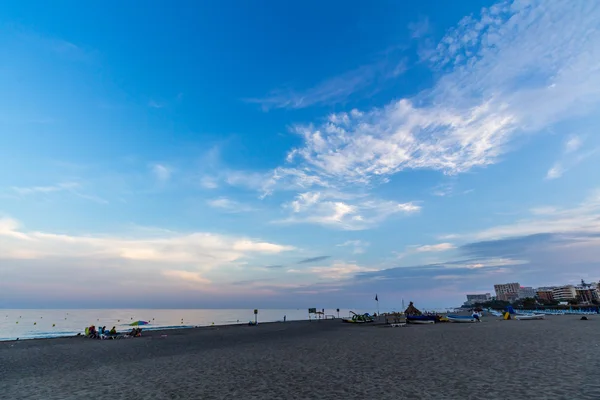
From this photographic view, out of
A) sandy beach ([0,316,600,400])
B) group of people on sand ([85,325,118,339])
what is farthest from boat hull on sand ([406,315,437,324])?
group of people on sand ([85,325,118,339])

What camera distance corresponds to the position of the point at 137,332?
4766cm

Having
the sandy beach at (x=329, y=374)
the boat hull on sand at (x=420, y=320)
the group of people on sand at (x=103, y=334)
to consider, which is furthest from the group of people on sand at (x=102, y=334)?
the boat hull on sand at (x=420, y=320)

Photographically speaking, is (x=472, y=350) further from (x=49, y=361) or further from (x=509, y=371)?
(x=49, y=361)

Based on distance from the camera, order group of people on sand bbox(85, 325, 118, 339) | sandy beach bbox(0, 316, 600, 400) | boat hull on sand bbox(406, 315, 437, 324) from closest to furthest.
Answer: sandy beach bbox(0, 316, 600, 400) < group of people on sand bbox(85, 325, 118, 339) < boat hull on sand bbox(406, 315, 437, 324)

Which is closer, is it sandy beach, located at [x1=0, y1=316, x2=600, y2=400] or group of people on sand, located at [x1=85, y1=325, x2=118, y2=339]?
sandy beach, located at [x1=0, y1=316, x2=600, y2=400]

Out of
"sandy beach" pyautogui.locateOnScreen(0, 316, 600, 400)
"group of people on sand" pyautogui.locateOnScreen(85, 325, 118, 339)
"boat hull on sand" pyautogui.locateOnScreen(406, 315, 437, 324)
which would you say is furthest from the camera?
"boat hull on sand" pyautogui.locateOnScreen(406, 315, 437, 324)

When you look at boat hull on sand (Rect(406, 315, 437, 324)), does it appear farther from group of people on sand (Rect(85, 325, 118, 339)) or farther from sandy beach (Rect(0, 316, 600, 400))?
group of people on sand (Rect(85, 325, 118, 339))

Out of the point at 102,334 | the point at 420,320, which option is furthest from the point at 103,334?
the point at 420,320

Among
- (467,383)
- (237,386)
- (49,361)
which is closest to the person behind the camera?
(467,383)

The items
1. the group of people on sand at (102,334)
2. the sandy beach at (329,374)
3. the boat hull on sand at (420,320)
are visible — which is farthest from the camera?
the boat hull on sand at (420,320)

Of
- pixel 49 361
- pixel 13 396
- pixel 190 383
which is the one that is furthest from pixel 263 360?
pixel 49 361

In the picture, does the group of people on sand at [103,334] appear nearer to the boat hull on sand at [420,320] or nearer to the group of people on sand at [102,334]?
the group of people on sand at [102,334]

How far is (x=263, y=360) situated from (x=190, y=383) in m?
7.78

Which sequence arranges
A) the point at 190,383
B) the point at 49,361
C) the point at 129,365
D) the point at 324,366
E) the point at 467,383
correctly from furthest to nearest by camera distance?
1. the point at 49,361
2. the point at 129,365
3. the point at 324,366
4. the point at 190,383
5. the point at 467,383
